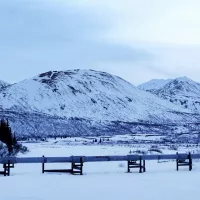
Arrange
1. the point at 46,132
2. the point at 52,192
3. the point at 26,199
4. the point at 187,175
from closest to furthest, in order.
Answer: the point at 26,199
the point at 52,192
the point at 187,175
the point at 46,132

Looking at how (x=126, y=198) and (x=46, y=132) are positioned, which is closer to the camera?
(x=126, y=198)

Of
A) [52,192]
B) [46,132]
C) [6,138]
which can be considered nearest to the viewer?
[52,192]

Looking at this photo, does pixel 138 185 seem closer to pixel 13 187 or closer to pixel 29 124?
pixel 13 187

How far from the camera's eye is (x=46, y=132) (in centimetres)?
16862

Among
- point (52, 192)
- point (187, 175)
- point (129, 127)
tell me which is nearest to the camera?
point (52, 192)

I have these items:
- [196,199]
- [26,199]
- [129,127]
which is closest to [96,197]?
[26,199]

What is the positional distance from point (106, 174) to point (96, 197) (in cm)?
826

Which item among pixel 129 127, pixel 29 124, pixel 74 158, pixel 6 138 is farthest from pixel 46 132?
pixel 74 158

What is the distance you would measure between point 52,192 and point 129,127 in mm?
182143

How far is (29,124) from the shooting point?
173875 mm

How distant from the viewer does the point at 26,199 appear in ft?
49.0

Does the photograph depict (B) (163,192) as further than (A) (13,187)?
No

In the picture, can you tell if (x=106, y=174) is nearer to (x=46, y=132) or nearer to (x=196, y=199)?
(x=196, y=199)

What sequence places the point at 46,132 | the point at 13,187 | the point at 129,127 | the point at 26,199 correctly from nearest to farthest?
the point at 26,199 → the point at 13,187 → the point at 46,132 → the point at 129,127
